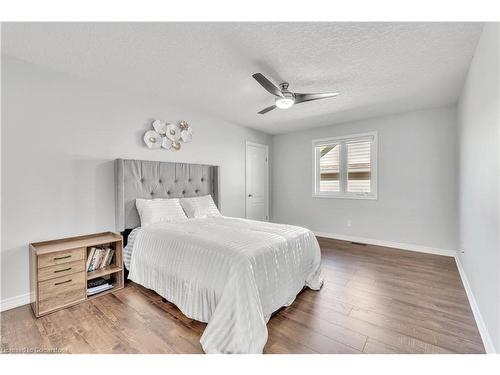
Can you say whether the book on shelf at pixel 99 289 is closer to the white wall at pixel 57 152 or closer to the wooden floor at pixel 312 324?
the wooden floor at pixel 312 324

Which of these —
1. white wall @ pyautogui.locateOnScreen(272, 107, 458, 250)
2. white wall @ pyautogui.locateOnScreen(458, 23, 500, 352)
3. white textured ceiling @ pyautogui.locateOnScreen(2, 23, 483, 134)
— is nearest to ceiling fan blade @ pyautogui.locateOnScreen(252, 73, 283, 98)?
white textured ceiling @ pyautogui.locateOnScreen(2, 23, 483, 134)

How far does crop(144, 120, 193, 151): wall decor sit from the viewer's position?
2.97 meters

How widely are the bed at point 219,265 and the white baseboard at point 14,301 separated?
2.77ft

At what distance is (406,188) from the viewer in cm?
371

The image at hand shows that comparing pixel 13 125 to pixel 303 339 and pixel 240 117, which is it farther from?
pixel 303 339

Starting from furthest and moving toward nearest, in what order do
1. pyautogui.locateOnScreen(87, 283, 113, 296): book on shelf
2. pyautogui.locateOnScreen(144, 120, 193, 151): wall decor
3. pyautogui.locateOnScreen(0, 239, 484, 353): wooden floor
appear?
pyautogui.locateOnScreen(144, 120, 193, 151): wall decor → pyautogui.locateOnScreen(87, 283, 113, 296): book on shelf → pyautogui.locateOnScreen(0, 239, 484, 353): wooden floor

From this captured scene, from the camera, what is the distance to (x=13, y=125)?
2002mm

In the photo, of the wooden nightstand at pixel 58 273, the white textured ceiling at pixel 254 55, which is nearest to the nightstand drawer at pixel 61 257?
the wooden nightstand at pixel 58 273

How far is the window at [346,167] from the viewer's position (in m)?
4.05

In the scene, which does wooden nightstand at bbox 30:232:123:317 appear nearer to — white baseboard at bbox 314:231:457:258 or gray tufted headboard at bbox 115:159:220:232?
gray tufted headboard at bbox 115:159:220:232

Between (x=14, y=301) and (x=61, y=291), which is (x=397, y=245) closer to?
(x=61, y=291)

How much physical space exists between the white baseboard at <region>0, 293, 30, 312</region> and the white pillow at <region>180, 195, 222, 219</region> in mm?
1715
